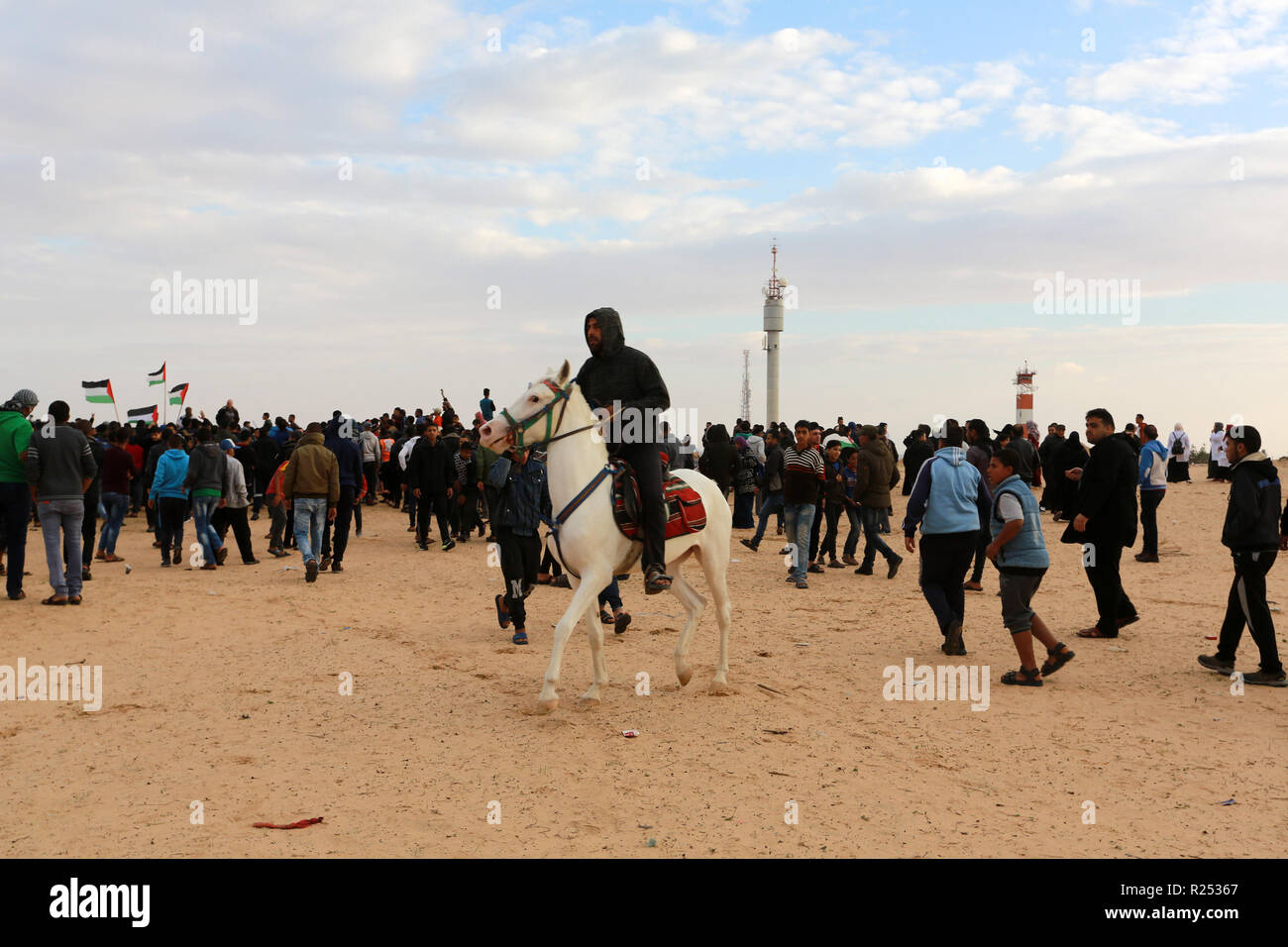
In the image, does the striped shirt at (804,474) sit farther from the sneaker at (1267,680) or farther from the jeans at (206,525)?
the jeans at (206,525)

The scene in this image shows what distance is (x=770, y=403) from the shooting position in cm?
8412

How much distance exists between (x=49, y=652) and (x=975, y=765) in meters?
9.76

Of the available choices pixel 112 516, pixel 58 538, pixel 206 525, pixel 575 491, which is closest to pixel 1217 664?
pixel 575 491

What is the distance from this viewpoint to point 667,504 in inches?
316

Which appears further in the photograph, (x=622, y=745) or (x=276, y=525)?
(x=276, y=525)

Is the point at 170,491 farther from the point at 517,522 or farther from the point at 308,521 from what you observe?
the point at 517,522

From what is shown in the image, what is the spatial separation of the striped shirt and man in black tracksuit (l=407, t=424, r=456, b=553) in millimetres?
7760

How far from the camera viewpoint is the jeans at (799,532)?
14.7m

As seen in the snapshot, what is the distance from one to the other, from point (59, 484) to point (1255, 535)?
14201mm

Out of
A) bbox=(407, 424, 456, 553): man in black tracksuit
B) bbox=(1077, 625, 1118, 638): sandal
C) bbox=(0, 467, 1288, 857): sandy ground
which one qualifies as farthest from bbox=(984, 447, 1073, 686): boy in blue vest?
bbox=(407, 424, 456, 553): man in black tracksuit

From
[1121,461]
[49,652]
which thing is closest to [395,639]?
[49,652]

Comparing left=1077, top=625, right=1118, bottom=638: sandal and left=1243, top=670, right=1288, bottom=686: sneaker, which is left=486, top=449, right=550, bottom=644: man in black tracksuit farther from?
left=1243, top=670, right=1288, bottom=686: sneaker

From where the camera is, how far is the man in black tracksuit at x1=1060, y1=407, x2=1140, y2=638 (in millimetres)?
10219

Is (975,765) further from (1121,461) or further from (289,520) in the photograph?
(289,520)
